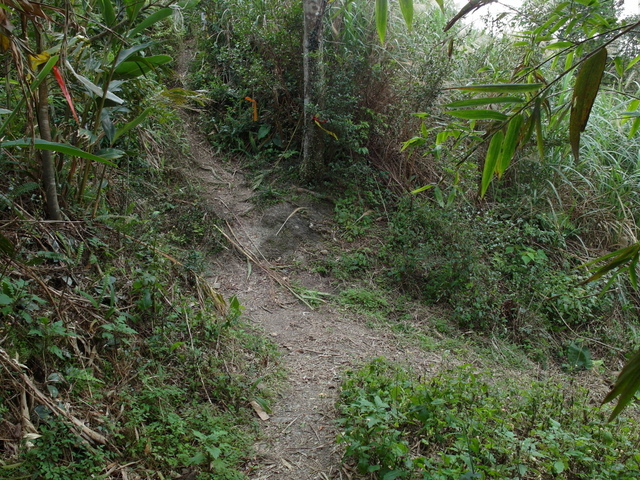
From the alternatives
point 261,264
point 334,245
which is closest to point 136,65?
point 261,264

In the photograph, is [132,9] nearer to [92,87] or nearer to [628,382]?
[92,87]

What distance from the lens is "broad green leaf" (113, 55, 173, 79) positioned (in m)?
2.61

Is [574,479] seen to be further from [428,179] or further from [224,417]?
[428,179]

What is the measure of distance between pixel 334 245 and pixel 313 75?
188 cm

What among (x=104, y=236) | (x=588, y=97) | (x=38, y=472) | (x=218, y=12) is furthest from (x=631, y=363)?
(x=218, y=12)

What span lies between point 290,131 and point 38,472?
4.82 meters

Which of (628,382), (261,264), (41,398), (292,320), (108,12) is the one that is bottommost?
(292,320)

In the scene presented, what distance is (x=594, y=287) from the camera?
5.06 meters

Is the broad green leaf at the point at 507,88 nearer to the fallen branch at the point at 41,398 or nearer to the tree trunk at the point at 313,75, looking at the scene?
the fallen branch at the point at 41,398

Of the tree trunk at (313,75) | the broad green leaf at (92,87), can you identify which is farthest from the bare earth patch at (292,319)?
the broad green leaf at (92,87)

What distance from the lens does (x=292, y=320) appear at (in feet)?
13.3

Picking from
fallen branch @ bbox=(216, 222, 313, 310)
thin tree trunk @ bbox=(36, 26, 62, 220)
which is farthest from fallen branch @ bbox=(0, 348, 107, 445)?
fallen branch @ bbox=(216, 222, 313, 310)

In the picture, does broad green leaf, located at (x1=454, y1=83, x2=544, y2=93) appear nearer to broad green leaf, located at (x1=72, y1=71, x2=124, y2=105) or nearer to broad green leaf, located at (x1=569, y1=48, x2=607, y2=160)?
broad green leaf, located at (x1=569, y1=48, x2=607, y2=160)

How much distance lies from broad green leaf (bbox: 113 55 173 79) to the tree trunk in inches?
102
